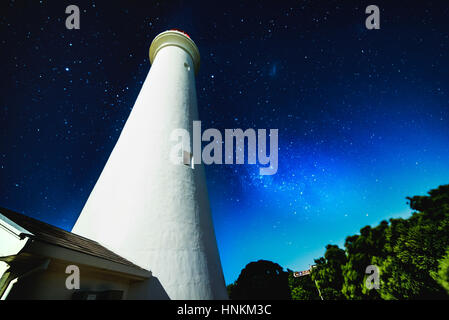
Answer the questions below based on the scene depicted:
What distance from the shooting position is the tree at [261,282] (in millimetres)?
15562

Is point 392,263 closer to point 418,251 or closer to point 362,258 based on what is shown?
point 418,251

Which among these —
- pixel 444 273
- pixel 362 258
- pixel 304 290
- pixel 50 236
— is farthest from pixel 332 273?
pixel 50 236

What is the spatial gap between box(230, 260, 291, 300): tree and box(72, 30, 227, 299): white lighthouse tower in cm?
1337

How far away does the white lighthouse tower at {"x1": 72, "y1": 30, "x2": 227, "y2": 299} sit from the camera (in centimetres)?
405

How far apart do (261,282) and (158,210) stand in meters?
15.4

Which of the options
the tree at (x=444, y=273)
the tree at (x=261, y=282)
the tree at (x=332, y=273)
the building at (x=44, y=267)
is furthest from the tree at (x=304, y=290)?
the building at (x=44, y=267)

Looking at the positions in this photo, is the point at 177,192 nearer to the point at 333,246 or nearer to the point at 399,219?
the point at 399,219

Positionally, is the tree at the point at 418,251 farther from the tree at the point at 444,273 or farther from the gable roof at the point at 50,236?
the gable roof at the point at 50,236

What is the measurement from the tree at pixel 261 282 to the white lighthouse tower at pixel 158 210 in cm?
1337

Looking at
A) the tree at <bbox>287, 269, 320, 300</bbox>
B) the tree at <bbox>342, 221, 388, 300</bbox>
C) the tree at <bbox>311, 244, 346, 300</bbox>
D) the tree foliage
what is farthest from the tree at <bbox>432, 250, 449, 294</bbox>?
the tree at <bbox>287, 269, 320, 300</bbox>

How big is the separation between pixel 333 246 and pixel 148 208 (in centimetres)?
1761

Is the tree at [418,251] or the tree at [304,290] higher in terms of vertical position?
the tree at [418,251]

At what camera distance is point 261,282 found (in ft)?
52.6
